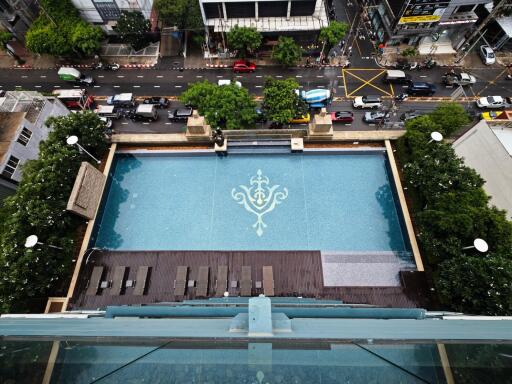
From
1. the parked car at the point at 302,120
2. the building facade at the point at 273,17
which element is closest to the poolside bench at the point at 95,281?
the parked car at the point at 302,120

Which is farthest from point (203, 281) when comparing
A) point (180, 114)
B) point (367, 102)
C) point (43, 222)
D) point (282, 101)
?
point (367, 102)

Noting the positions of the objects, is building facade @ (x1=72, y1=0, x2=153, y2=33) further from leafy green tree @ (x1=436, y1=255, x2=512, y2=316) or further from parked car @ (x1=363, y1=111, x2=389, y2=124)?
leafy green tree @ (x1=436, y1=255, x2=512, y2=316)

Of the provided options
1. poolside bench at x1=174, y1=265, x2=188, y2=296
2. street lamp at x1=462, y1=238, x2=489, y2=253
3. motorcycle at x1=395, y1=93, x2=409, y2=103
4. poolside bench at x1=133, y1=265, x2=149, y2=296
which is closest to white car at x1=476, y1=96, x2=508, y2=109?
motorcycle at x1=395, y1=93, x2=409, y2=103

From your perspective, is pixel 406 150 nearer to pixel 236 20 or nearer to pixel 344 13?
pixel 236 20

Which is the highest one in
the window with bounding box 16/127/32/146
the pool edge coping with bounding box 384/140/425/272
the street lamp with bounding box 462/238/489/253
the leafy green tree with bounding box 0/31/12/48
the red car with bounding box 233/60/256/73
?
the leafy green tree with bounding box 0/31/12/48

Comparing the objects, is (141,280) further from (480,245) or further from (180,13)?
(180,13)

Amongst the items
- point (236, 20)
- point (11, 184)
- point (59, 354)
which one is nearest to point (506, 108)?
point (236, 20)
